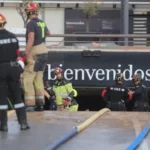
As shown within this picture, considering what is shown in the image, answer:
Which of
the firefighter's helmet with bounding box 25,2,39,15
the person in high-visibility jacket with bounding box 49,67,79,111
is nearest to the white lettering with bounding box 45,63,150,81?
the person in high-visibility jacket with bounding box 49,67,79,111

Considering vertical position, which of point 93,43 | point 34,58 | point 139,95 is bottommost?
point 139,95

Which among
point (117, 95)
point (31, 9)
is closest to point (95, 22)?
point (117, 95)

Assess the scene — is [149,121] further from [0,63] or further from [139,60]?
[139,60]

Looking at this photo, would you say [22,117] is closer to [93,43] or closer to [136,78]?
[136,78]

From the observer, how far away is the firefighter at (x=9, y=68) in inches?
257

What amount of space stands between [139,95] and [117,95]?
728 millimetres

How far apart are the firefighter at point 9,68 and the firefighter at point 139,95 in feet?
16.0

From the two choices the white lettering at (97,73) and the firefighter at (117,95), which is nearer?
the firefighter at (117,95)

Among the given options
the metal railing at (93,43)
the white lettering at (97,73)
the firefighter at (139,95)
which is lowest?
the firefighter at (139,95)

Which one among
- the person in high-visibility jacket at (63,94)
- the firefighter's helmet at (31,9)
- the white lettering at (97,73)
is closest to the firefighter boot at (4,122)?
the firefighter's helmet at (31,9)

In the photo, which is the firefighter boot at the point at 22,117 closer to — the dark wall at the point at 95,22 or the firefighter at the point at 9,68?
the firefighter at the point at 9,68

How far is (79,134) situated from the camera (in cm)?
686

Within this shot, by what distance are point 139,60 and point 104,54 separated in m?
0.87

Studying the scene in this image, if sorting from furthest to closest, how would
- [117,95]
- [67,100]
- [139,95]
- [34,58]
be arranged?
[139,95] < [117,95] < [67,100] < [34,58]
